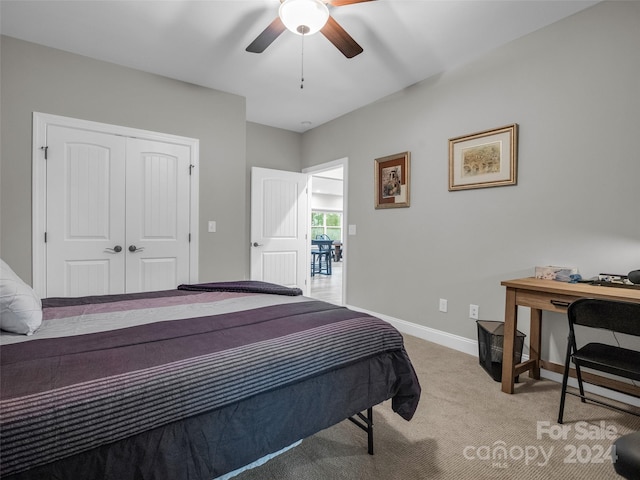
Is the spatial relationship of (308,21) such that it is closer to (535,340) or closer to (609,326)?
(609,326)

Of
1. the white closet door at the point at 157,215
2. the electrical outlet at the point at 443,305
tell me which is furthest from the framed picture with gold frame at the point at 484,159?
the white closet door at the point at 157,215

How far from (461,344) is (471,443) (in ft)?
4.47

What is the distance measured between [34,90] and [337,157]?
3049 millimetres

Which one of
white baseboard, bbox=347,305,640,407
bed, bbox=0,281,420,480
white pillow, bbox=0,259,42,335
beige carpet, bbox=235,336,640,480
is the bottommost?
beige carpet, bbox=235,336,640,480

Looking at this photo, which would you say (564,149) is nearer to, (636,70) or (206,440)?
(636,70)

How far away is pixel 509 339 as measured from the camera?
216 cm

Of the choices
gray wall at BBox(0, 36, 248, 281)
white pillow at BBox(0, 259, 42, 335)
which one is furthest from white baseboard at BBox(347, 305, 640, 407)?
white pillow at BBox(0, 259, 42, 335)

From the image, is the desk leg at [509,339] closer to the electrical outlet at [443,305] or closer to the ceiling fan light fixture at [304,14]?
the electrical outlet at [443,305]

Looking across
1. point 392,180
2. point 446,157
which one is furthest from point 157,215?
point 446,157

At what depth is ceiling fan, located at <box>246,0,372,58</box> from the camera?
1728 millimetres

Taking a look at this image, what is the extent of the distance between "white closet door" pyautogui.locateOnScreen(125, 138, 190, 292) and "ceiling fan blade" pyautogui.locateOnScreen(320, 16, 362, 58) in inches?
78.8

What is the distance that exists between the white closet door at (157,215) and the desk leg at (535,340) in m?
3.14

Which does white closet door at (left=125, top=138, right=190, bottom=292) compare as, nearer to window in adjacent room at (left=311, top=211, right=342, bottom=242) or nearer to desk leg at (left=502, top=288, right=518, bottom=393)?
desk leg at (left=502, top=288, right=518, bottom=393)

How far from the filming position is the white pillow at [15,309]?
1104 millimetres
